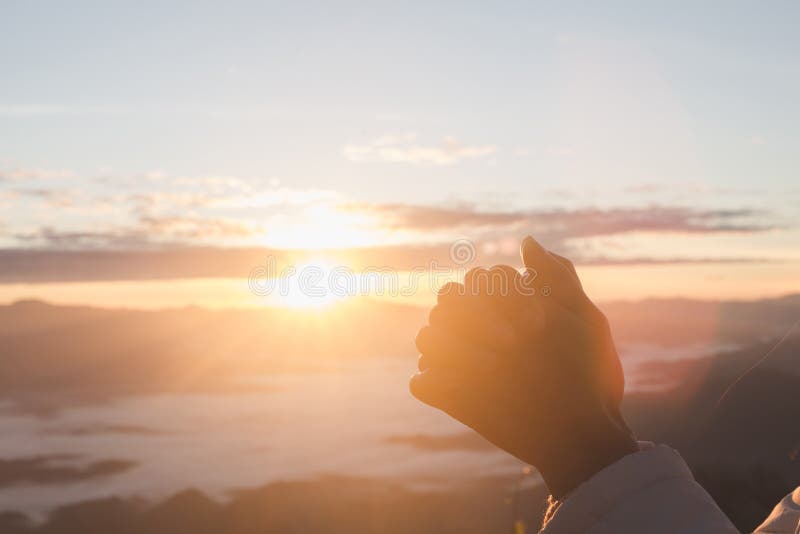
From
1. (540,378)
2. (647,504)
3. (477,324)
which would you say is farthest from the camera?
(540,378)

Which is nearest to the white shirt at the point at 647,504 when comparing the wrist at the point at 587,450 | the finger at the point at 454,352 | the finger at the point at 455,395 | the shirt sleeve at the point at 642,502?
the shirt sleeve at the point at 642,502

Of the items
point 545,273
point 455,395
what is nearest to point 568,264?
point 545,273

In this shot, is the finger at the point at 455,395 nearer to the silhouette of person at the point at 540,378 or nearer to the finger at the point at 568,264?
the silhouette of person at the point at 540,378

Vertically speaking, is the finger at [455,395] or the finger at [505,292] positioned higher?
the finger at [505,292]

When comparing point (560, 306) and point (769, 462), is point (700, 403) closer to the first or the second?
point (769, 462)

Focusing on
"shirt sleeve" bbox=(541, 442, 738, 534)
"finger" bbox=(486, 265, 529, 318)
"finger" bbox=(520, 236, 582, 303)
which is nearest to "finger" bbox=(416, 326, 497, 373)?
"finger" bbox=(486, 265, 529, 318)

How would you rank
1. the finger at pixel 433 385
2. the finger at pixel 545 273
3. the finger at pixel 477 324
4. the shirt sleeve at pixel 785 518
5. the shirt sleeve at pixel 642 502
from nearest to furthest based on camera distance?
the shirt sleeve at pixel 642 502
the shirt sleeve at pixel 785 518
the finger at pixel 477 324
the finger at pixel 433 385
the finger at pixel 545 273

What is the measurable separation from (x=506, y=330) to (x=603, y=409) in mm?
489

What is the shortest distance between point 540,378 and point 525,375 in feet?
0.18

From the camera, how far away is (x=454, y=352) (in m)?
2.64

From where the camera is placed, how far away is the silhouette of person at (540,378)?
8.43 feet

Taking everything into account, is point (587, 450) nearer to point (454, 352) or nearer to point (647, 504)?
point (647, 504)

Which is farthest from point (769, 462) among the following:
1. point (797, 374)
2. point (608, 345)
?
point (608, 345)

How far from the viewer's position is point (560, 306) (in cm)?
277
